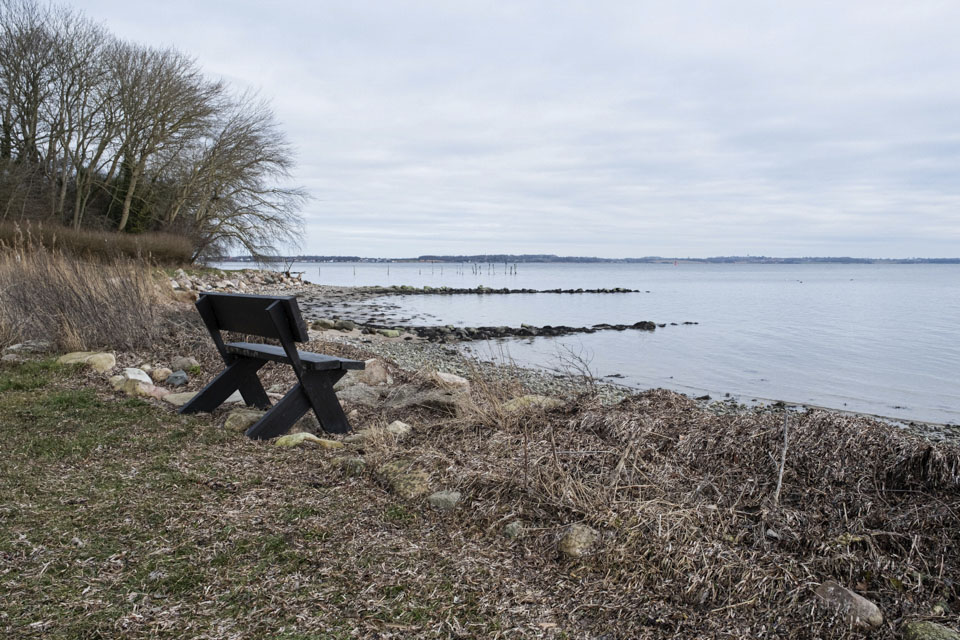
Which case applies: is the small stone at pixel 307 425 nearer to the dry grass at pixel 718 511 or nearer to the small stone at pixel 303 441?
the small stone at pixel 303 441

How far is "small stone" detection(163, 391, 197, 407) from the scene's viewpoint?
22.1 ft

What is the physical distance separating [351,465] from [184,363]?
4803mm

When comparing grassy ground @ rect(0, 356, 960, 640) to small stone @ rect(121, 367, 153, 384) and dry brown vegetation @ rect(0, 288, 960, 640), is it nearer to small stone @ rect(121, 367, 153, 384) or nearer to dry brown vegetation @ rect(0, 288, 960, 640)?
dry brown vegetation @ rect(0, 288, 960, 640)

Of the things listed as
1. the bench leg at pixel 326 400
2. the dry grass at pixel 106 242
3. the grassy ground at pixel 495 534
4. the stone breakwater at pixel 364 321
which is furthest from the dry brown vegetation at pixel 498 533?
the dry grass at pixel 106 242

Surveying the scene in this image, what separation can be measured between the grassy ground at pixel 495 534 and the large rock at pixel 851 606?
70mm

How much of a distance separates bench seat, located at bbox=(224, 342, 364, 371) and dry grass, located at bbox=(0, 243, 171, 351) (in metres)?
4.05

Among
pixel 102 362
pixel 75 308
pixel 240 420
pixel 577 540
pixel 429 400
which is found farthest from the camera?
pixel 75 308

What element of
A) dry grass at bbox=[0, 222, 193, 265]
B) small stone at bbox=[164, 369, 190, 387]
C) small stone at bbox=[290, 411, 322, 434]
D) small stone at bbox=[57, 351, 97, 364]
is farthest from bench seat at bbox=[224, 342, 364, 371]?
dry grass at bbox=[0, 222, 193, 265]

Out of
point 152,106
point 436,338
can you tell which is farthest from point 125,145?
point 436,338

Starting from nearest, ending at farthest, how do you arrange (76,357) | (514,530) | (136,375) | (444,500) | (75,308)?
(514,530)
(444,500)
(136,375)
(76,357)
(75,308)

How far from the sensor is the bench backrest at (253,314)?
17.3 ft

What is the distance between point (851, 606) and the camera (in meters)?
2.84

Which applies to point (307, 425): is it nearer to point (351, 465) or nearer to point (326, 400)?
point (326, 400)

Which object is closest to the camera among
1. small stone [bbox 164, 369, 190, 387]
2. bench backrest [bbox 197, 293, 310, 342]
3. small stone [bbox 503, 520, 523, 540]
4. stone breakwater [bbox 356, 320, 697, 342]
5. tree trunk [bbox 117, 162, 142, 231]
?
small stone [bbox 503, 520, 523, 540]
